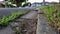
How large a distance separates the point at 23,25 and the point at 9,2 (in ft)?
39.2

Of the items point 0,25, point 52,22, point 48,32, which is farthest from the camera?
point 0,25

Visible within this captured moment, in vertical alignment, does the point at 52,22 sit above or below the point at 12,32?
above

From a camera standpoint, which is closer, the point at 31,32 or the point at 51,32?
the point at 51,32

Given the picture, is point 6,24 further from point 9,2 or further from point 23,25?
point 9,2

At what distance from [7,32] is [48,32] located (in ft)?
4.62

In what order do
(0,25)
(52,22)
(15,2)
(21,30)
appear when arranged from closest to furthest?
(52,22) → (21,30) → (0,25) → (15,2)

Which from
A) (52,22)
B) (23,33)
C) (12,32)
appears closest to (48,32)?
(52,22)

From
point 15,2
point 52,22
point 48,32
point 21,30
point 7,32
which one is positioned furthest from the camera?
point 15,2

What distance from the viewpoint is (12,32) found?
181 inches

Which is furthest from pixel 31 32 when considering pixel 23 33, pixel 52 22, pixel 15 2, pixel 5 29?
pixel 15 2

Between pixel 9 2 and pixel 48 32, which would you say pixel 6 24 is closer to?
pixel 48 32

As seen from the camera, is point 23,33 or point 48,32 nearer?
point 48,32

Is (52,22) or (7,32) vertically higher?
(52,22)

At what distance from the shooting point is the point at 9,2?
16.7 metres
